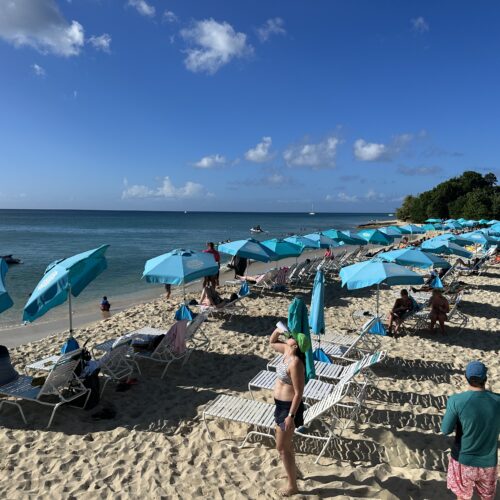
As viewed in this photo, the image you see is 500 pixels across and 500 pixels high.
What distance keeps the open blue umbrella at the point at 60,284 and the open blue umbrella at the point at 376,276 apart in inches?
168

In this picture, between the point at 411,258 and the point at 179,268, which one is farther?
the point at 411,258

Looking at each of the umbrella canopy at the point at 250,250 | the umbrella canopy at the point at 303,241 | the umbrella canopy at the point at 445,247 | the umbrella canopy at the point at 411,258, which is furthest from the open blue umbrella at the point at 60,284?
the umbrella canopy at the point at 445,247

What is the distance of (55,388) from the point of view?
452 centimetres

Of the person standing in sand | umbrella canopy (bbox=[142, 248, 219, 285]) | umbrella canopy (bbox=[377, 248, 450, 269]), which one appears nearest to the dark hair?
the person standing in sand

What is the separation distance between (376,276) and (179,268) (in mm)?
3435

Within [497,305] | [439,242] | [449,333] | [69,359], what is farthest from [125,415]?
[439,242]

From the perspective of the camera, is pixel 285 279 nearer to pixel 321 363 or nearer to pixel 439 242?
pixel 439 242

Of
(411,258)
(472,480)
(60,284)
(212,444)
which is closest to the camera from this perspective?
(472,480)

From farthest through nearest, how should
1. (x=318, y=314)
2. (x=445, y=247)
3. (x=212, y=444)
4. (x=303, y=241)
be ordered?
(x=303, y=241) < (x=445, y=247) < (x=318, y=314) < (x=212, y=444)

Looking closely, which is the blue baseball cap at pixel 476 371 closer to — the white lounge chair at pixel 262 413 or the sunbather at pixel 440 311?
the white lounge chair at pixel 262 413

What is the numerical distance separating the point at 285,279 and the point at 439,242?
5241mm

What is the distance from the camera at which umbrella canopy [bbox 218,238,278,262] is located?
389 inches

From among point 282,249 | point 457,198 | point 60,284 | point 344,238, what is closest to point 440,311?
point 282,249

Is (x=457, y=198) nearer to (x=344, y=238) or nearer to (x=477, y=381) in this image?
(x=344, y=238)
